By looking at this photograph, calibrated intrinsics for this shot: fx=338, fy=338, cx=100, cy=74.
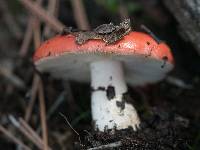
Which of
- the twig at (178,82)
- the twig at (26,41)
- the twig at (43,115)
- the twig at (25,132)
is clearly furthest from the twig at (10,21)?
the twig at (178,82)

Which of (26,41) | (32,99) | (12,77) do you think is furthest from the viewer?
(26,41)

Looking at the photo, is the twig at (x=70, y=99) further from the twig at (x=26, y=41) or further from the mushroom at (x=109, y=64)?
the twig at (x=26, y=41)

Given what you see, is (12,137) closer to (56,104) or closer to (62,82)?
(56,104)

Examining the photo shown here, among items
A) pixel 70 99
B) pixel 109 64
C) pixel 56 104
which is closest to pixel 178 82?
pixel 109 64

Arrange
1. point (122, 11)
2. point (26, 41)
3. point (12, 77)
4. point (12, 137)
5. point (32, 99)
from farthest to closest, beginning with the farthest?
point (122, 11) → point (26, 41) → point (12, 77) → point (32, 99) → point (12, 137)

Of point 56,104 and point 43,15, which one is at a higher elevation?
point 43,15

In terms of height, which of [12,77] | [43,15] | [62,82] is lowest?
[62,82]

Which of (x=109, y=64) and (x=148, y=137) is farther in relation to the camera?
(x=109, y=64)

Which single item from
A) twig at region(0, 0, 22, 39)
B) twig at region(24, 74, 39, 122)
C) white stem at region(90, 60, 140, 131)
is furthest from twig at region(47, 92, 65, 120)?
twig at region(0, 0, 22, 39)
